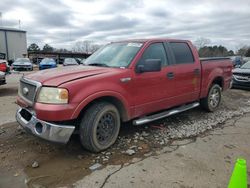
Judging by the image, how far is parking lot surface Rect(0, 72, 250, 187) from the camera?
10.5ft

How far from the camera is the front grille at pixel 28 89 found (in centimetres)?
366

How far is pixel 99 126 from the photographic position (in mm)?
3906

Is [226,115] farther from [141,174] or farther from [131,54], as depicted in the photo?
[141,174]

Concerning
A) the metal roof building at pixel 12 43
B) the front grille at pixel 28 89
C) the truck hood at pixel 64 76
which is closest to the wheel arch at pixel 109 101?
the truck hood at pixel 64 76

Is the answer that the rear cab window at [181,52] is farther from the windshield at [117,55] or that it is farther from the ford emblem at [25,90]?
the ford emblem at [25,90]

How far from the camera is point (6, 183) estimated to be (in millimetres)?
3139

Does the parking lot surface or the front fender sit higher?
the front fender

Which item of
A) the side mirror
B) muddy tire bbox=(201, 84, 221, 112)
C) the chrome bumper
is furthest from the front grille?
muddy tire bbox=(201, 84, 221, 112)

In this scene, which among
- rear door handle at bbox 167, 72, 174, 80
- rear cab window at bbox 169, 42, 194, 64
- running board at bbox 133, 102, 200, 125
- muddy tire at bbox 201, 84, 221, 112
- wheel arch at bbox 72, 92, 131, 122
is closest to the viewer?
wheel arch at bbox 72, 92, 131, 122

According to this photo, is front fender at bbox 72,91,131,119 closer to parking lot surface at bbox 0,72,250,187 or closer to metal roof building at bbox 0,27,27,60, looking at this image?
parking lot surface at bbox 0,72,250,187

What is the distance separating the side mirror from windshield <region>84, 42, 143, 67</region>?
9.0 inches

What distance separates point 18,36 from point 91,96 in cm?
5289

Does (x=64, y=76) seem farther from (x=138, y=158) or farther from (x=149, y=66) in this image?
(x=138, y=158)

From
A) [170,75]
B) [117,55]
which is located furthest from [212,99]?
[117,55]
